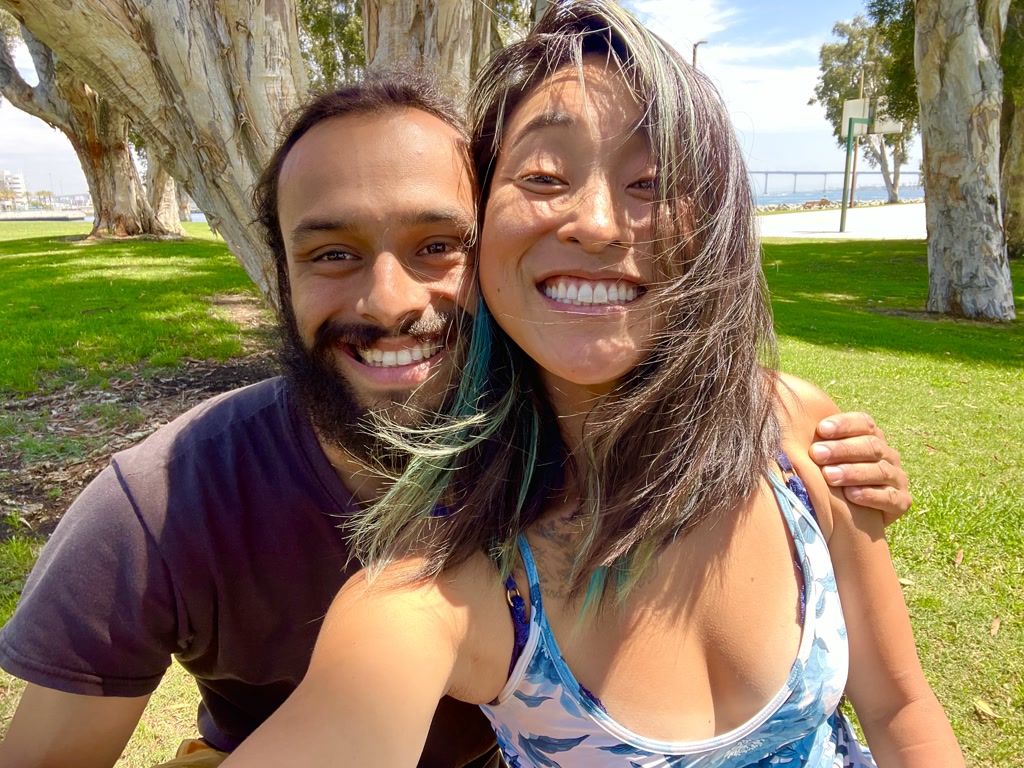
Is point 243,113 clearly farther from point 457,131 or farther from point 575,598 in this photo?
point 575,598

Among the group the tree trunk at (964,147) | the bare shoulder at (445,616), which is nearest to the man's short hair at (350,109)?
the bare shoulder at (445,616)

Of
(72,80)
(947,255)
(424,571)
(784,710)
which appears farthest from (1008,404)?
(72,80)

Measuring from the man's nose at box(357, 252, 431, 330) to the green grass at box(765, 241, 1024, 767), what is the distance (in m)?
1.04

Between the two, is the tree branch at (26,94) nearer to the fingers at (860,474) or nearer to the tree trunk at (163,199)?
the tree trunk at (163,199)

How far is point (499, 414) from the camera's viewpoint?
1.50 metres

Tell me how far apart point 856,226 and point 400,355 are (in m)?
27.7

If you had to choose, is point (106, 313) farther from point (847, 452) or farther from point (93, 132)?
point (93, 132)

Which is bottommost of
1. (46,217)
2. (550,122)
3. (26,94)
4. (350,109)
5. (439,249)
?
(439,249)

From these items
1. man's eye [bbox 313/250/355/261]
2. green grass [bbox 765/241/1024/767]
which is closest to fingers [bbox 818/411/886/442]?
green grass [bbox 765/241/1024/767]

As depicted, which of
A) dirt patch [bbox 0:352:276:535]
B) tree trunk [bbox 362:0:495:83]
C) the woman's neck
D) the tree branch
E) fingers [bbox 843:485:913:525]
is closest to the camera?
the woman's neck

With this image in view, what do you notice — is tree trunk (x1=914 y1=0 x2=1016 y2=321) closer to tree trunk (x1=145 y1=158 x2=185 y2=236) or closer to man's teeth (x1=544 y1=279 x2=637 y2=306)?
man's teeth (x1=544 y1=279 x2=637 y2=306)

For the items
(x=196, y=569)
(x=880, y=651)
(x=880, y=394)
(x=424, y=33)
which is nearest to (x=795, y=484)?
(x=880, y=651)

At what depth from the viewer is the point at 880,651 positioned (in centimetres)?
159

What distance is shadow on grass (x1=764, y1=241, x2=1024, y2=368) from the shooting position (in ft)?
27.6
